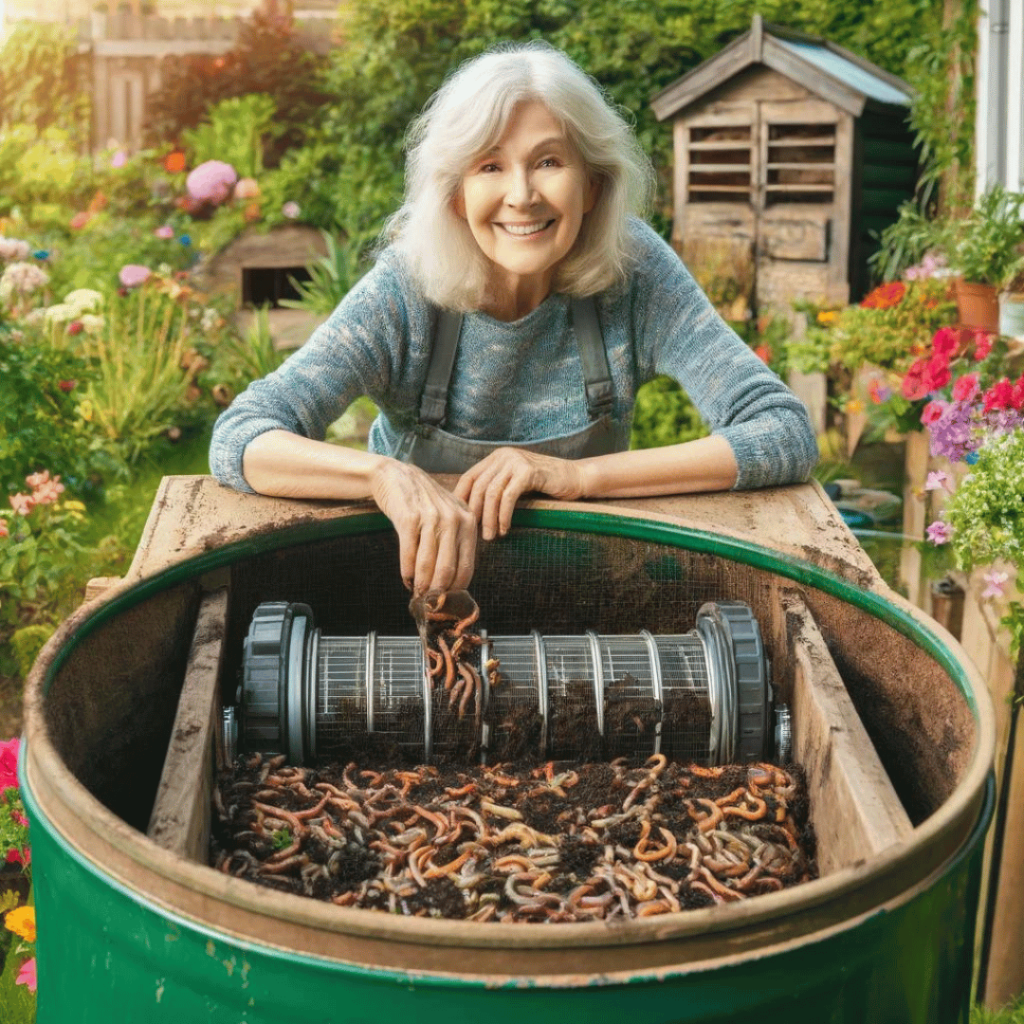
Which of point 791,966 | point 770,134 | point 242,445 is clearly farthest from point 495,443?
point 770,134

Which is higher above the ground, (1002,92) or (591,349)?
(1002,92)

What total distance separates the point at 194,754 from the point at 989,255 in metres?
3.64

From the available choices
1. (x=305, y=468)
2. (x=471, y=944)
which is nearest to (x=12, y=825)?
(x=305, y=468)

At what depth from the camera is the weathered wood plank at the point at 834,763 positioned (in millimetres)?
1504

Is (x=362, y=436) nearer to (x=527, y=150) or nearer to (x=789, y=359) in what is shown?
(x=789, y=359)

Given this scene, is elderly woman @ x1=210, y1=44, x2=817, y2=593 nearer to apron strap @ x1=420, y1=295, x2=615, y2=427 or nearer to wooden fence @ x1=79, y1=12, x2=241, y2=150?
apron strap @ x1=420, y1=295, x2=615, y2=427

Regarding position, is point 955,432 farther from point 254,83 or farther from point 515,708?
point 254,83

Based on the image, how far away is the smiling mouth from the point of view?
248 centimetres

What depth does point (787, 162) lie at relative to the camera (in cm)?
730

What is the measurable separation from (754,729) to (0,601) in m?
2.61

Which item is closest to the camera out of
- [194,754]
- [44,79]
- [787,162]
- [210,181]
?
[194,754]

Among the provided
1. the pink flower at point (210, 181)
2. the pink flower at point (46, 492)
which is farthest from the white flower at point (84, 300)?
the pink flower at point (210, 181)

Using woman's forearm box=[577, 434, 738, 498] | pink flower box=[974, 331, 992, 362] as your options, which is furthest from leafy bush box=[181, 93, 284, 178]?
woman's forearm box=[577, 434, 738, 498]

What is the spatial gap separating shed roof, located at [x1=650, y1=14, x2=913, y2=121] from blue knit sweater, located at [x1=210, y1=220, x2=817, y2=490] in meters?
4.45
